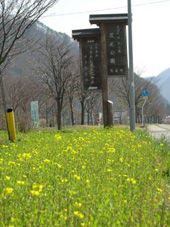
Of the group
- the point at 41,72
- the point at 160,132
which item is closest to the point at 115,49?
the point at 160,132

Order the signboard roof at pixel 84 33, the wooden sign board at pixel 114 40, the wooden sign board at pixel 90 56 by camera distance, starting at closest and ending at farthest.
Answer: the wooden sign board at pixel 114 40 → the signboard roof at pixel 84 33 → the wooden sign board at pixel 90 56

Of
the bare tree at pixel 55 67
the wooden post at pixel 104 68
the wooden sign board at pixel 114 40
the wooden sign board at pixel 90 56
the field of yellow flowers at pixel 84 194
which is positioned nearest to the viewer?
the field of yellow flowers at pixel 84 194

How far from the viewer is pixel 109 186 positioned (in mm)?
4871

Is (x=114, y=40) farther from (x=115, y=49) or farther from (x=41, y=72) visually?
(x=41, y=72)

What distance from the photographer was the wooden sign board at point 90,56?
2359cm

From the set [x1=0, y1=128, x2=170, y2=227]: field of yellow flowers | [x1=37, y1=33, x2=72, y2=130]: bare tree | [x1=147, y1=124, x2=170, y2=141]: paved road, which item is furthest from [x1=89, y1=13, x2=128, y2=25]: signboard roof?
[x1=0, y1=128, x2=170, y2=227]: field of yellow flowers

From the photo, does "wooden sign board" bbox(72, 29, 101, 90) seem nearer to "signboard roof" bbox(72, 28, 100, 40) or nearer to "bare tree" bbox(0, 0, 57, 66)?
"signboard roof" bbox(72, 28, 100, 40)

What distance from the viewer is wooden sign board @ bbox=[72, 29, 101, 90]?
77.4ft

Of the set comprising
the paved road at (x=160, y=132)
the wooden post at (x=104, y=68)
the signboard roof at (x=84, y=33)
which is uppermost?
the signboard roof at (x=84, y=33)

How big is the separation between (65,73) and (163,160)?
2665cm

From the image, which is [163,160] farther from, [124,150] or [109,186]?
[109,186]

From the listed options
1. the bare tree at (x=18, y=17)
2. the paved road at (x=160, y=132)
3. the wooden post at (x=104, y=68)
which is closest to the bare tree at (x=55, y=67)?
the paved road at (x=160, y=132)

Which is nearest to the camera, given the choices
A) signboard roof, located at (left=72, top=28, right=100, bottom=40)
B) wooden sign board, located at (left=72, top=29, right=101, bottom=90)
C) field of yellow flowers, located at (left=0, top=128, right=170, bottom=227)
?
field of yellow flowers, located at (left=0, top=128, right=170, bottom=227)

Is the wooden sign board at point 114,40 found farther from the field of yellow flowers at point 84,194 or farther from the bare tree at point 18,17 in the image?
the field of yellow flowers at point 84,194
